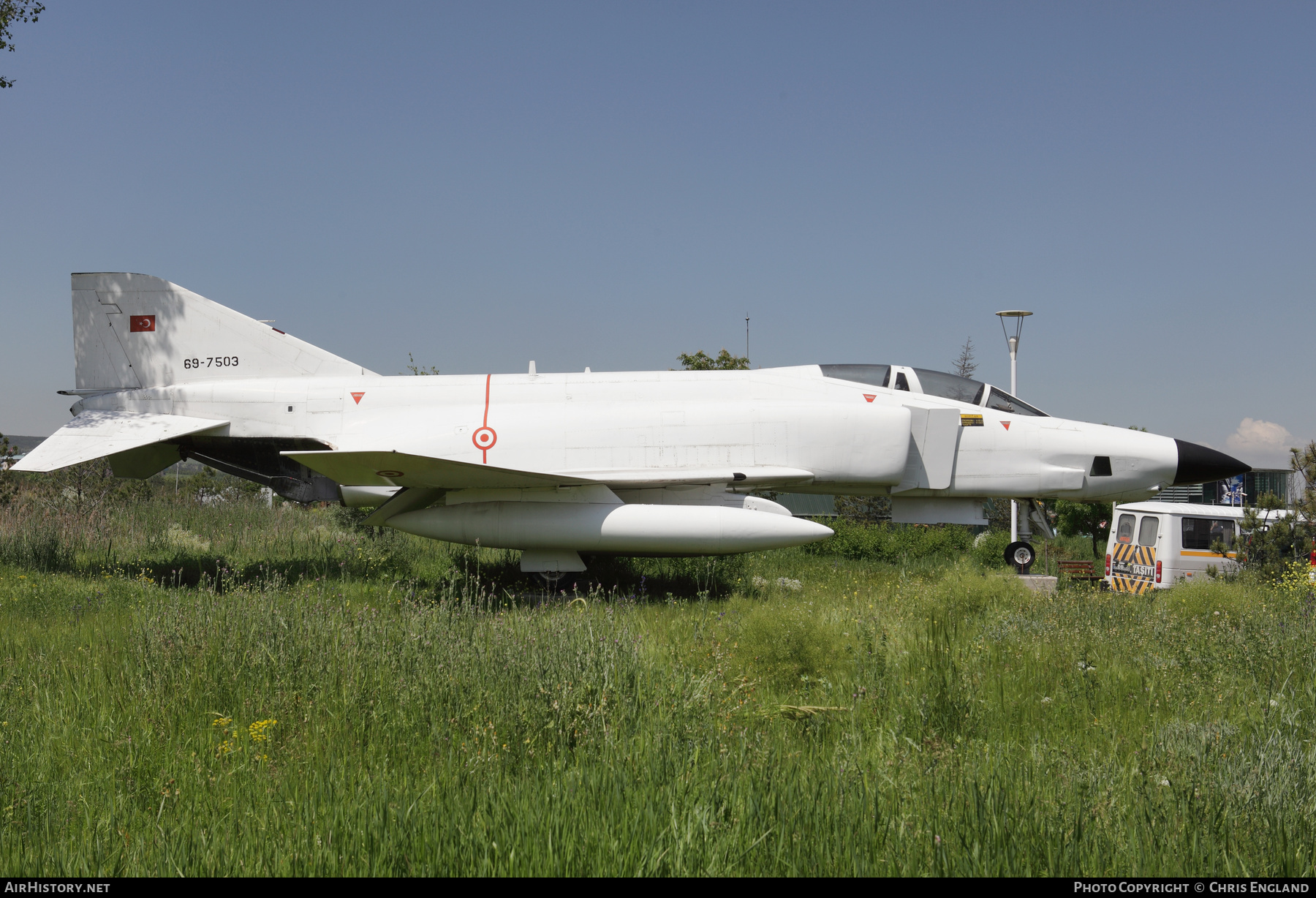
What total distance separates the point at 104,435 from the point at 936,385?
10913 mm

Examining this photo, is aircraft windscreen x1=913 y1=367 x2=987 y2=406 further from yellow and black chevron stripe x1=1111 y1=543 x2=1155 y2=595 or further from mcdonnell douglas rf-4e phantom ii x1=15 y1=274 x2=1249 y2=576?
yellow and black chevron stripe x1=1111 y1=543 x2=1155 y2=595

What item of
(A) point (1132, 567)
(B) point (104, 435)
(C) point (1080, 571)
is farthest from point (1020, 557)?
(B) point (104, 435)

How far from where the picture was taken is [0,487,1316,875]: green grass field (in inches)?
109

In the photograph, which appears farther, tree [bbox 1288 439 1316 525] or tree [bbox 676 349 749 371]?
tree [bbox 676 349 749 371]

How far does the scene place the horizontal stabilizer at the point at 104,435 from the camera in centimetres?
909

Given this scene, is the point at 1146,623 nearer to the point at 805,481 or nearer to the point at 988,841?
the point at 805,481

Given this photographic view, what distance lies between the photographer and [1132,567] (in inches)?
554

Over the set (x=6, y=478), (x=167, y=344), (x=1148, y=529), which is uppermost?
(x=167, y=344)

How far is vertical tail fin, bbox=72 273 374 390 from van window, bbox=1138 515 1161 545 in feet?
45.4

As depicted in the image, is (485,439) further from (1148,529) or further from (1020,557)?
(1148,529)

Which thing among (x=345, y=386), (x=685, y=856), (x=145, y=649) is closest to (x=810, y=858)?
(x=685, y=856)

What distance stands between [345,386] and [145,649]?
5318 mm

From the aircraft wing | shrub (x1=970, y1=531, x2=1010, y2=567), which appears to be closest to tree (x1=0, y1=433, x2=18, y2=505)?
the aircraft wing

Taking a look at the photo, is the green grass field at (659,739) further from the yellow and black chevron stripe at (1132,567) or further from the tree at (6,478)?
the tree at (6,478)
